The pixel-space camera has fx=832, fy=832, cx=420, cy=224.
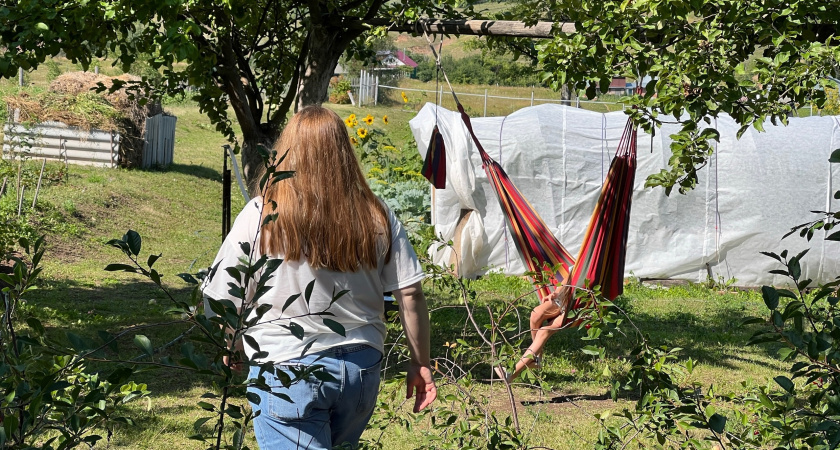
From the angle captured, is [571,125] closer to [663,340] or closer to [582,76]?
[663,340]

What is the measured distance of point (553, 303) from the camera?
4.55 m

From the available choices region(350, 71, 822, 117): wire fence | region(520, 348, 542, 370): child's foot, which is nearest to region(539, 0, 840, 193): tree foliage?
region(520, 348, 542, 370): child's foot

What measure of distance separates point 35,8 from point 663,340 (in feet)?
17.3

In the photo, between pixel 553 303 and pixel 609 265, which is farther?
pixel 609 265

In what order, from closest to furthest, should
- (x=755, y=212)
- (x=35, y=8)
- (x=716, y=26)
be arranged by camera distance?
(x=716, y=26)
(x=35, y=8)
(x=755, y=212)

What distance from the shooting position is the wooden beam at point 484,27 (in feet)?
13.6

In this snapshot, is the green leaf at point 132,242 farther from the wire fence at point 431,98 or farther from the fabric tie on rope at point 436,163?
the wire fence at point 431,98

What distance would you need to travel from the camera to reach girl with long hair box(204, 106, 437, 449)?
7.26ft

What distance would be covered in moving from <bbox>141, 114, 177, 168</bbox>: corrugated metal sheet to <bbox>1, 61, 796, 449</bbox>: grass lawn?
1.05 feet

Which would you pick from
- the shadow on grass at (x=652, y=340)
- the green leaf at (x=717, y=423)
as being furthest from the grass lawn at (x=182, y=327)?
the green leaf at (x=717, y=423)

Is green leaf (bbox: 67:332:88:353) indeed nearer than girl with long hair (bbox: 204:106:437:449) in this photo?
Yes

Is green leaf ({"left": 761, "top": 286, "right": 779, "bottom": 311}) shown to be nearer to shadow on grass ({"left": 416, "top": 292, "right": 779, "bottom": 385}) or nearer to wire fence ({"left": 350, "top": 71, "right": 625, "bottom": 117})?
shadow on grass ({"left": 416, "top": 292, "right": 779, "bottom": 385})

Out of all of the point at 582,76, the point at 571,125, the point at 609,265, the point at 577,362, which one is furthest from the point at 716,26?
the point at 571,125

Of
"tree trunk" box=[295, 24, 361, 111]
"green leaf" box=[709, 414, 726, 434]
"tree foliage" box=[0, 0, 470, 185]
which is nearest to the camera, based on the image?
"green leaf" box=[709, 414, 726, 434]
